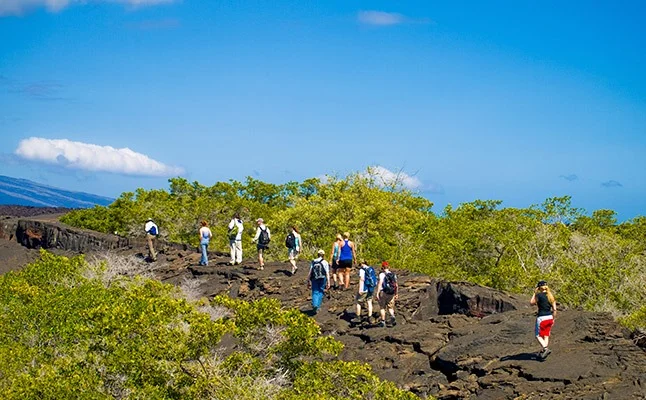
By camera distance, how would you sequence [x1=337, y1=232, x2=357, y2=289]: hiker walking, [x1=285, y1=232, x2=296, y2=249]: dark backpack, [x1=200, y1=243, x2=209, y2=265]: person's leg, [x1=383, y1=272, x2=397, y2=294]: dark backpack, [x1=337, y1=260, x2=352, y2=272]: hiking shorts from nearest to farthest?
[x1=383, y1=272, x2=397, y2=294]: dark backpack < [x1=337, y1=232, x2=357, y2=289]: hiker walking < [x1=337, y1=260, x2=352, y2=272]: hiking shorts < [x1=285, y1=232, x2=296, y2=249]: dark backpack < [x1=200, y1=243, x2=209, y2=265]: person's leg

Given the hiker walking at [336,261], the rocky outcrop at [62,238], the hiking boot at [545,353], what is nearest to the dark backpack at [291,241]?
the hiker walking at [336,261]

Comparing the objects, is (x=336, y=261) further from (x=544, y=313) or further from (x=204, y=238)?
(x=544, y=313)

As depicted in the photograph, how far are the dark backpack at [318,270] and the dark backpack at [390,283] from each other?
271cm

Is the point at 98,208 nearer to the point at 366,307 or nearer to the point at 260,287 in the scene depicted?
the point at 260,287

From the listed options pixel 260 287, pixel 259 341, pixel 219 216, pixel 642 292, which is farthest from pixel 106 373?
pixel 219 216

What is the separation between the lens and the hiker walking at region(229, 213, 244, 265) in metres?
28.3

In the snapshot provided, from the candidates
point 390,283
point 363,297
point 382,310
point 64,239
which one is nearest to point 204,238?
point 363,297

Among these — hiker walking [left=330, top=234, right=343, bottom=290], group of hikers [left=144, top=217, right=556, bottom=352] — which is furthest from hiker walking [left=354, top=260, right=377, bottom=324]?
hiker walking [left=330, top=234, right=343, bottom=290]

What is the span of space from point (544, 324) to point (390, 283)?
4974mm

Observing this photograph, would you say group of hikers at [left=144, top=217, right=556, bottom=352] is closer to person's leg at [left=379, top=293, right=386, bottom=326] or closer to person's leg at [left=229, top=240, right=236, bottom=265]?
person's leg at [left=379, top=293, right=386, bottom=326]

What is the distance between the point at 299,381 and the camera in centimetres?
1406

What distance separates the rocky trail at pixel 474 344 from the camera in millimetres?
14852

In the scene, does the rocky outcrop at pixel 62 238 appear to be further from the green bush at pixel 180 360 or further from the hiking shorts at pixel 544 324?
the hiking shorts at pixel 544 324

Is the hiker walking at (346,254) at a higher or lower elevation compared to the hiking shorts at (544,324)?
higher
